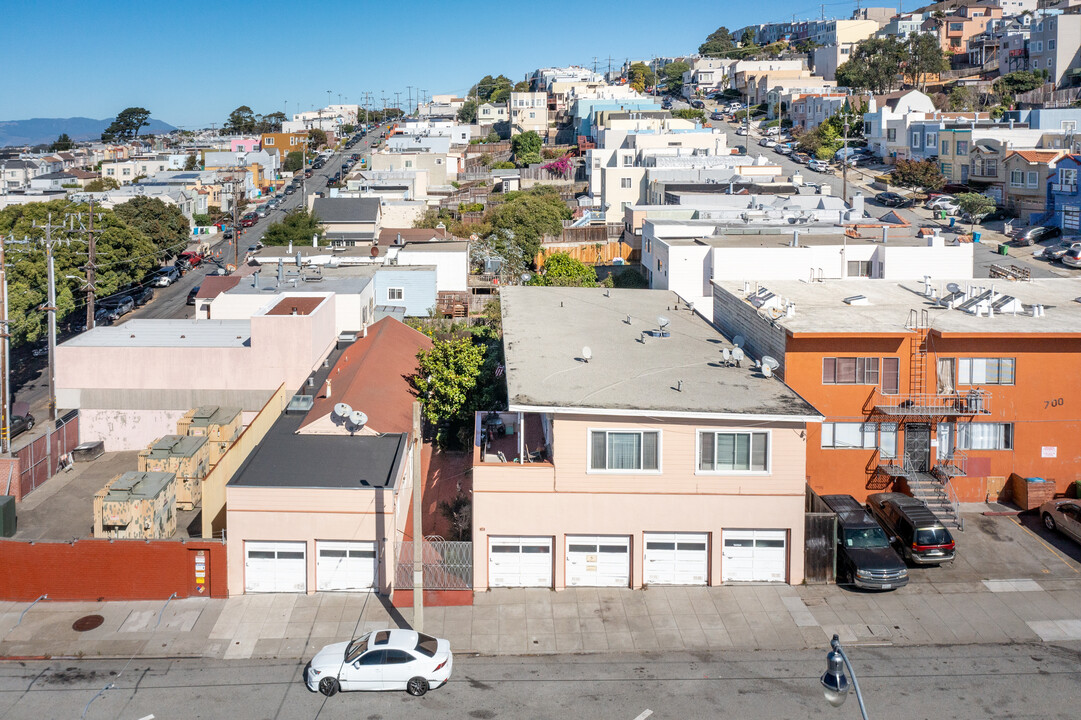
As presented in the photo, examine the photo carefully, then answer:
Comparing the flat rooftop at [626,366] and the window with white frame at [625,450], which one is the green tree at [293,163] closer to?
the flat rooftop at [626,366]

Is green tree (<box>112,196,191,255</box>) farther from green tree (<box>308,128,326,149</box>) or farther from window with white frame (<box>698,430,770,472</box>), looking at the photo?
green tree (<box>308,128,326,149</box>)

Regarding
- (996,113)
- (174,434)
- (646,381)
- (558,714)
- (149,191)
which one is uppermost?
(996,113)

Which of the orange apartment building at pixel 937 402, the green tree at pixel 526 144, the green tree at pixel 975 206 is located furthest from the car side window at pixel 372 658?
the green tree at pixel 526 144

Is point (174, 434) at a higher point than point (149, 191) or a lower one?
lower

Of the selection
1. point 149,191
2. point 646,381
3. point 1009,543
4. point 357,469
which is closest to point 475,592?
point 357,469

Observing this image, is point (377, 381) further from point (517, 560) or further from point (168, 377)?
point (517, 560)

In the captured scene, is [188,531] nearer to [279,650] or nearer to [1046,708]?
[279,650]

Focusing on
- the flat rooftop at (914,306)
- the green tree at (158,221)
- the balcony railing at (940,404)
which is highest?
the green tree at (158,221)
